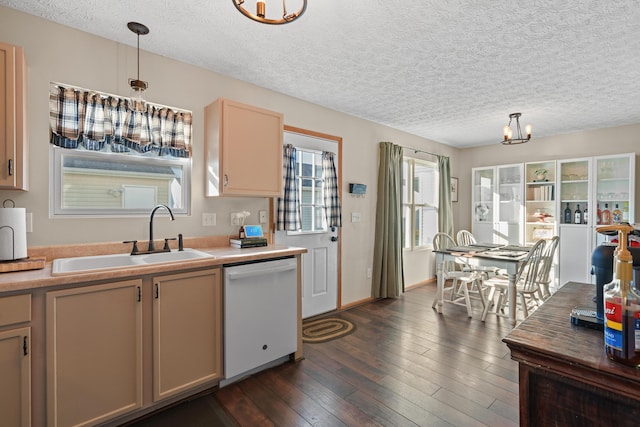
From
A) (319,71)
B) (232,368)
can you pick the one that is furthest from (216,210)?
(319,71)

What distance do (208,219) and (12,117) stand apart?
→ 139 centimetres

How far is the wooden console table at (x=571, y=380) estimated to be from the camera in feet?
2.64

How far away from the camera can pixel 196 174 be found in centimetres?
271

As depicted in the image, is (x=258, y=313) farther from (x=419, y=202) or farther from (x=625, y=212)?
(x=625, y=212)

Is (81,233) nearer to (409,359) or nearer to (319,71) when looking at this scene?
(319,71)

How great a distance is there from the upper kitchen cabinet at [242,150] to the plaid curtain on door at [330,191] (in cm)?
99

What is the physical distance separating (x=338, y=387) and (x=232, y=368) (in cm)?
77

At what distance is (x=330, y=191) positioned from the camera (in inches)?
148

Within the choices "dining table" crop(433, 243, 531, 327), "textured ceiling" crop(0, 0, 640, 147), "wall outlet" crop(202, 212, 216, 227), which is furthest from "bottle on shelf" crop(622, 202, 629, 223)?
"wall outlet" crop(202, 212, 216, 227)

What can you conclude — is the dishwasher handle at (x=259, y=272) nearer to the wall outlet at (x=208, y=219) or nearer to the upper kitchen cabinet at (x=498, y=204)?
the wall outlet at (x=208, y=219)

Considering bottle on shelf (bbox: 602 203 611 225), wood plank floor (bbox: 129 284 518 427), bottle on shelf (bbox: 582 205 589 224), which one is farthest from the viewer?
bottle on shelf (bbox: 582 205 589 224)

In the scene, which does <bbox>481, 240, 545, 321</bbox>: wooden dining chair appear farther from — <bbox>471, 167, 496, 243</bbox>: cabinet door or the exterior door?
<bbox>471, 167, 496, 243</bbox>: cabinet door

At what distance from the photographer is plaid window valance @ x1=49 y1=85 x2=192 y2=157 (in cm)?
213

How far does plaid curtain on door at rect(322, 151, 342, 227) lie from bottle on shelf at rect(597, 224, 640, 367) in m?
2.97
